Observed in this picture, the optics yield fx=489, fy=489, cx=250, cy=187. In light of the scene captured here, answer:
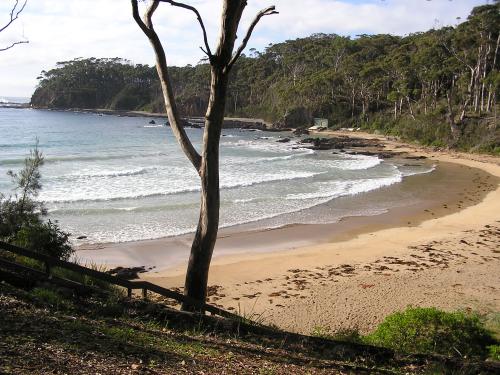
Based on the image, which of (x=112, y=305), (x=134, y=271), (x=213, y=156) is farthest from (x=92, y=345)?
(x=134, y=271)

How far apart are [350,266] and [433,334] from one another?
21.7 ft

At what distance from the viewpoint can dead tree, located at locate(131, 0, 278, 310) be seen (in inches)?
219

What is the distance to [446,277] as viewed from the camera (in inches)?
→ 491

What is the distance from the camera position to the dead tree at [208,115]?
5.57 meters

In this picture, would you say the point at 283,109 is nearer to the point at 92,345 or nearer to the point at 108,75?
the point at 108,75

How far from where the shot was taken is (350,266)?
13.7 meters

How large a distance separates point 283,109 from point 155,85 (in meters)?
53.9

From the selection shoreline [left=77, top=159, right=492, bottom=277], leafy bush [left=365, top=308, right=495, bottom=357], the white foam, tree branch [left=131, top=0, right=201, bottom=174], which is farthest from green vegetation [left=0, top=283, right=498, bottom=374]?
the white foam

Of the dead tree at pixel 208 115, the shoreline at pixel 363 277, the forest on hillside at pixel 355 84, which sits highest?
the forest on hillside at pixel 355 84

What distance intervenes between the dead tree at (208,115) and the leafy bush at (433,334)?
2.76 meters

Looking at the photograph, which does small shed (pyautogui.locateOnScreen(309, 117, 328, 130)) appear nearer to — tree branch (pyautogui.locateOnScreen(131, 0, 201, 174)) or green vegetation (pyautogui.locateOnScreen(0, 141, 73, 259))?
green vegetation (pyautogui.locateOnScreen(0, 141, 73, 259))

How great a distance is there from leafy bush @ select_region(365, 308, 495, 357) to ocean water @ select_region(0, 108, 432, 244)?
10.6 meters

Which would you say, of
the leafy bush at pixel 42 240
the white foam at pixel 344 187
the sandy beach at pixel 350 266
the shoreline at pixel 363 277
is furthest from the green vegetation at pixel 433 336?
the white foam at pixel 344 187

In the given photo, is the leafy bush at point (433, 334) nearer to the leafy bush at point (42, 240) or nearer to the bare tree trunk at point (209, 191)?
the bare tree trunk at point (209, 191)
